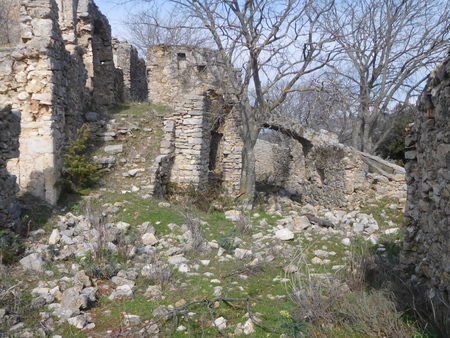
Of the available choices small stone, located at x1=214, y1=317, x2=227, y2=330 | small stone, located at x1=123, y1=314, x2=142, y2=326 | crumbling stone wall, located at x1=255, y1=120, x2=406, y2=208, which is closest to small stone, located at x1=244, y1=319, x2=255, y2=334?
small stone, located at x1=214, y1=317, x2=227, y2=330

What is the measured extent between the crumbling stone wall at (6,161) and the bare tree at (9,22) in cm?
985

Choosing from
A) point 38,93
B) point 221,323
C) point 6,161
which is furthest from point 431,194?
point 38,93

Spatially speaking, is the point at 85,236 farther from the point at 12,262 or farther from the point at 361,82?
the point at 361,82

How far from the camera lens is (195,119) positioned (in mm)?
10125

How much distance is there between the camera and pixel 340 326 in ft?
11.5

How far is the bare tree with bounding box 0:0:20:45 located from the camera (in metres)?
14.3

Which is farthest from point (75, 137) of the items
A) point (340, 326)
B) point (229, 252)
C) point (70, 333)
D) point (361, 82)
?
point (361, 82)

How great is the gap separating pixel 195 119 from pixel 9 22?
10081 mm

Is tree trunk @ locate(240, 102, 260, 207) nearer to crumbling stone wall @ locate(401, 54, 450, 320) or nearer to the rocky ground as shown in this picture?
the rocky ground

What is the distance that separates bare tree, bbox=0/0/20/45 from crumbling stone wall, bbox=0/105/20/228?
985cm

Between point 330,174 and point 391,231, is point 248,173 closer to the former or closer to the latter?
point 330,174

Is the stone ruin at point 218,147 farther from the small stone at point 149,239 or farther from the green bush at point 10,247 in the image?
the green bush at point 10,247

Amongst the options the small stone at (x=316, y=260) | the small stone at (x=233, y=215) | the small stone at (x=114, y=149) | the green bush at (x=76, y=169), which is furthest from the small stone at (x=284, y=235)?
the small stone at (x=114, y=149)

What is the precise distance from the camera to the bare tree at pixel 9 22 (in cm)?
1428
